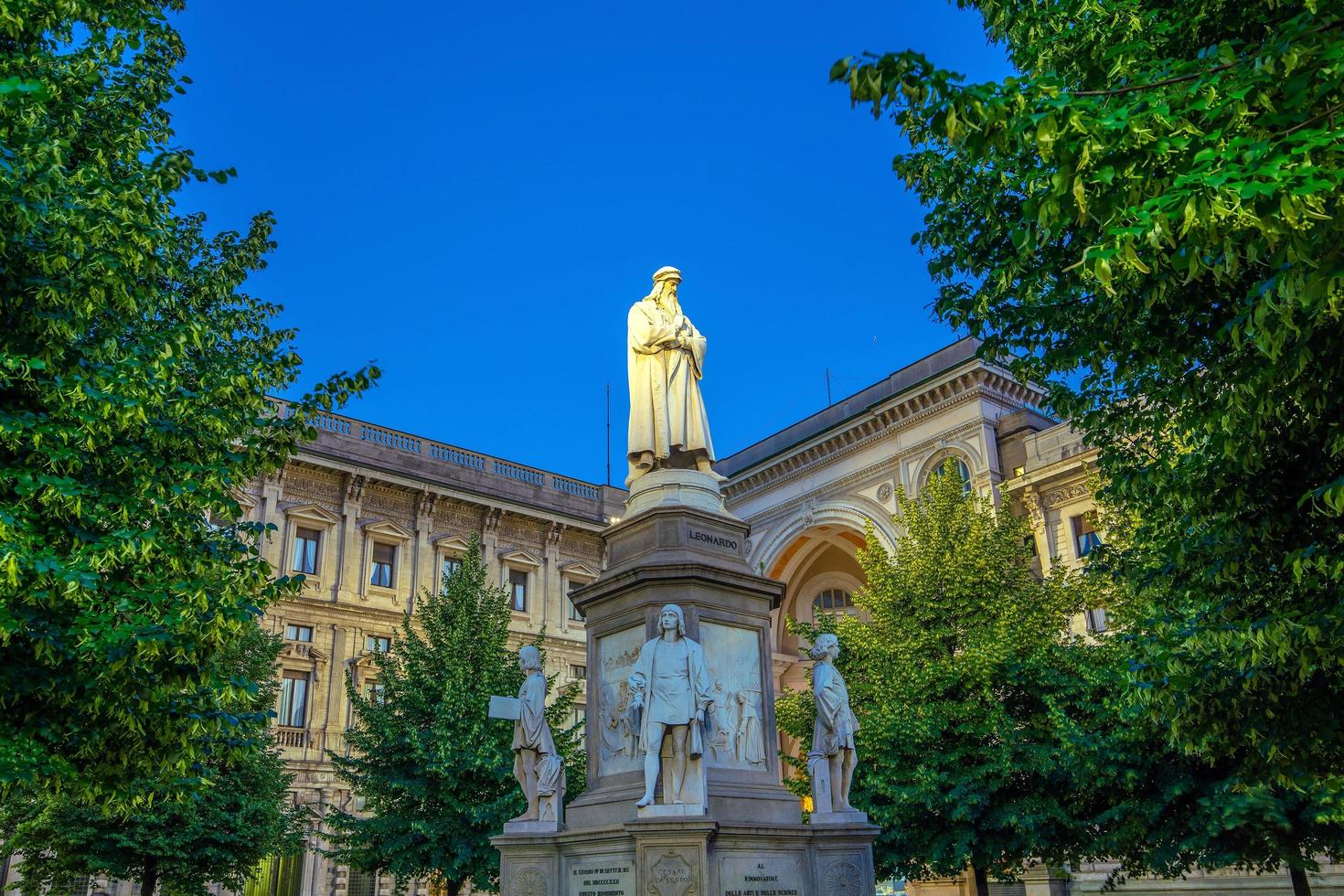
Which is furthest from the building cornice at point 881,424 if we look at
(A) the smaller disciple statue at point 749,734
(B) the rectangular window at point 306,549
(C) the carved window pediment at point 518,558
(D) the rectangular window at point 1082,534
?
(A) the smaller disciple statue at point 749,734

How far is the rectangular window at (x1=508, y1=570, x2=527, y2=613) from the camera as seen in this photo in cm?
3834

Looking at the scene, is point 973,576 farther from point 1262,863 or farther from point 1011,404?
point 1011,404

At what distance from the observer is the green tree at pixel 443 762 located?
2000 cm

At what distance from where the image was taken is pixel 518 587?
38.8 meters

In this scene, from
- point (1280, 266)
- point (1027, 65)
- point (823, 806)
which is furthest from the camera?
point (823, 806)

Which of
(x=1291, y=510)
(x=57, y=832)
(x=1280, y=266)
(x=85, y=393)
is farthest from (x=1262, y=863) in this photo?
(x=57, y=832)

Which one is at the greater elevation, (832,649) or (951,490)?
(951,490)

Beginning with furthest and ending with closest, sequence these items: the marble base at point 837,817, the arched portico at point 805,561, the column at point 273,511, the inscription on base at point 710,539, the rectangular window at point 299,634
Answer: the arched portico at point 805,561, the column at point 273,511, the rectangular window at point 299,634, the inscription on base at point 710,539, the marble base at point 837,817

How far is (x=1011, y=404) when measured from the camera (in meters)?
34.8

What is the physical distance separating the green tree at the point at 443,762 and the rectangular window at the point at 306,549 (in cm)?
1182

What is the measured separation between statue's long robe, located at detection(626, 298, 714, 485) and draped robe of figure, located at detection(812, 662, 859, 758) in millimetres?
3334

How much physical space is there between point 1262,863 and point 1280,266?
14.6 metres

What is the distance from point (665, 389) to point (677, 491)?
1.39 meters

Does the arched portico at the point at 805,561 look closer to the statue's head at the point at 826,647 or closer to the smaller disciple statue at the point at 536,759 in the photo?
the statue's head at the point at 826,647
